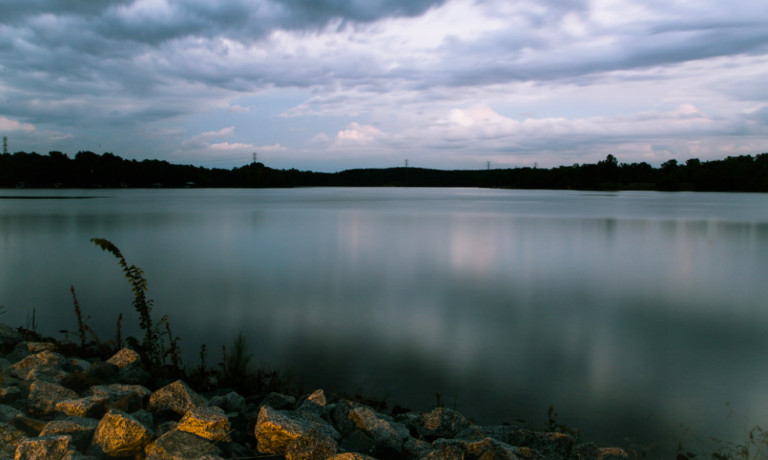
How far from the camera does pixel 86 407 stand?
4285mm

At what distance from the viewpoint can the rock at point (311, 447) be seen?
12.1 feet

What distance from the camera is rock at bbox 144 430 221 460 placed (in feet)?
11.7

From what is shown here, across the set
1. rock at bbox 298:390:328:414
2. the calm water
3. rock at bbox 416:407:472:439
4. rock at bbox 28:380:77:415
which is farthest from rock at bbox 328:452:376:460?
rock at bbox 28:380:77:415

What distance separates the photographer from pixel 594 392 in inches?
234

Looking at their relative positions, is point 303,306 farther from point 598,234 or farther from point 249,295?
point 598,234

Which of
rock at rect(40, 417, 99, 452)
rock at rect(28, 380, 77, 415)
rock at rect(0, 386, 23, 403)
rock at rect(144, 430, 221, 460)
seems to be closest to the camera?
rock at rect(144, 430, 221, 460)

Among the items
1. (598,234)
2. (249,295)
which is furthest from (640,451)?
(598,234)

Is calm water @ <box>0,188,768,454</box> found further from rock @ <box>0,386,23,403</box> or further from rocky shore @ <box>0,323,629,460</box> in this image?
rock @ <box>0,386,23,403</box>

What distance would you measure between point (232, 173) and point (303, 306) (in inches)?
6354

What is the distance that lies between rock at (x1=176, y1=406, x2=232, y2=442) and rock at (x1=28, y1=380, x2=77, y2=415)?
55.3 inches

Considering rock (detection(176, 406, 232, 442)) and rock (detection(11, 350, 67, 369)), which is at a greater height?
rock (detection(176, 406, 232, 442))

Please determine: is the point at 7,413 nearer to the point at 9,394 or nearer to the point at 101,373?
the point at 9,394

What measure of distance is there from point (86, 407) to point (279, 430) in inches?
69.5

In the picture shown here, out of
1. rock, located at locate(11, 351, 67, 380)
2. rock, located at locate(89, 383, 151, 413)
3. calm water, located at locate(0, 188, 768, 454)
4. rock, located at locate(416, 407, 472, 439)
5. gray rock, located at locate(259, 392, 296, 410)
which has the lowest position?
calm water, located at locate(0, 188, 768, 454)
